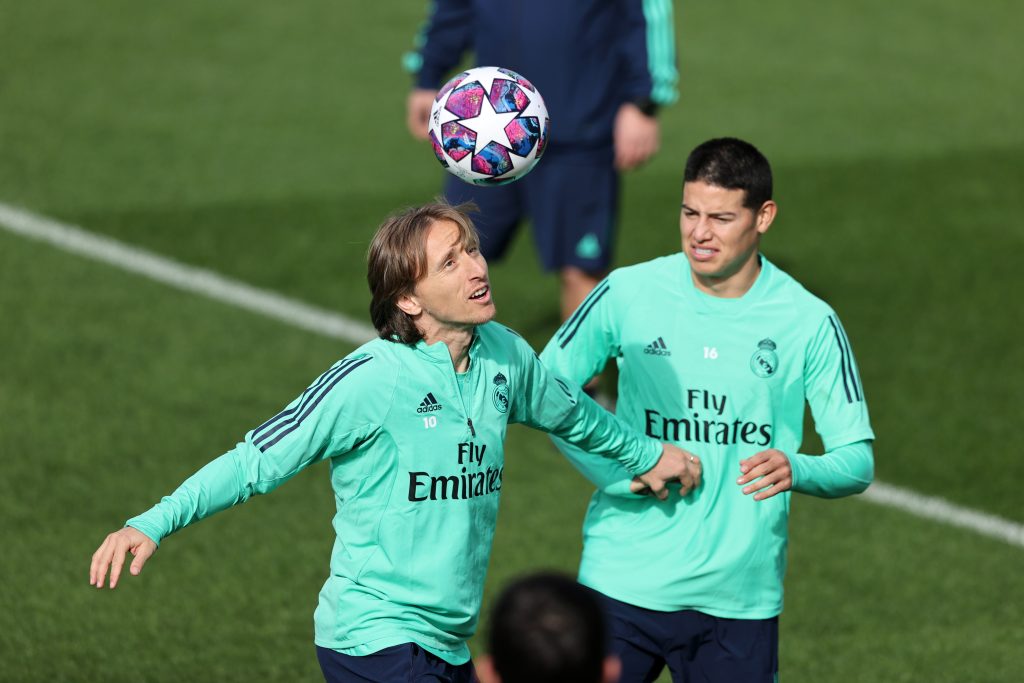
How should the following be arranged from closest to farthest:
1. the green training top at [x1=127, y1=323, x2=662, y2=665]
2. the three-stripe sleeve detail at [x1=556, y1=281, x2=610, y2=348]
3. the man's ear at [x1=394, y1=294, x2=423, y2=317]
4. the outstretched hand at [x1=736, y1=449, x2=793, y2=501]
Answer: the green training top at [x1=127, y1=323, x2=662, y2=665]
the man's ear at [x1=394, y1=294, x2=423, y2=317]
the outstretched hand at [x1=736, y1=449, x2=793, y2=501]
the three-stripe sleeve detail at [x1=556, y1=281, x2=610, y2=348]

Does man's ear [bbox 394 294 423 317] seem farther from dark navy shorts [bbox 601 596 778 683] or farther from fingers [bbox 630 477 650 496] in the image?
dark navy shorts [bbox 601 596 778 683]

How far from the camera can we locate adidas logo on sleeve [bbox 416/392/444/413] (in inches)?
189

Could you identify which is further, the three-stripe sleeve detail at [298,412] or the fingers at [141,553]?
the three-stripe sleeve detail at [298,412]

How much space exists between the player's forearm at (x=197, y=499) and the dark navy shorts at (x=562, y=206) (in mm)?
4700

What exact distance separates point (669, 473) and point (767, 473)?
1.35ft

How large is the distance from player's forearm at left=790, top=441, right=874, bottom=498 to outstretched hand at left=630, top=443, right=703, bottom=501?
1.20 ft

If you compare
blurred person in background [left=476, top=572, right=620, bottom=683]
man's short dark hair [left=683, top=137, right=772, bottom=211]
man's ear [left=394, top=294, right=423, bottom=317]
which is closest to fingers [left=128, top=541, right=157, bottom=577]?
man's ear [left=394, top=294, right=423, bottom=317]

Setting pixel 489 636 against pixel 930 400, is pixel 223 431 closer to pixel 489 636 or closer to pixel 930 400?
pixel 930 400

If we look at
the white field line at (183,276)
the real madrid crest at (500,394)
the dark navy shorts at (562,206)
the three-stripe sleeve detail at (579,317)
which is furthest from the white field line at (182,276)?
the real madrid crest at (500,394)

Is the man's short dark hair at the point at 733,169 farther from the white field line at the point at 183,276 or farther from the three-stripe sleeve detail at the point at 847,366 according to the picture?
the white field line at the point at 183,276

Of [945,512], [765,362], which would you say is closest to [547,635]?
[765,362]

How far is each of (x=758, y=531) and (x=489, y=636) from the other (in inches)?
86.5

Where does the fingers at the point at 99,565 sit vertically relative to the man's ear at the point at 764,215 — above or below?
below

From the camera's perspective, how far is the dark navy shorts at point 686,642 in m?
5.42
